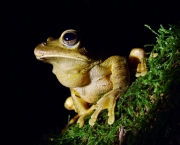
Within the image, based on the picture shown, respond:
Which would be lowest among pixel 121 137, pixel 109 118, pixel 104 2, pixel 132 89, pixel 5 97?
pixel 121 137

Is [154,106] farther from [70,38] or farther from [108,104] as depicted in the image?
[70,38]

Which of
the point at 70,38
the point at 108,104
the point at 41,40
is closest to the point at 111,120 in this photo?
the point at 108,104

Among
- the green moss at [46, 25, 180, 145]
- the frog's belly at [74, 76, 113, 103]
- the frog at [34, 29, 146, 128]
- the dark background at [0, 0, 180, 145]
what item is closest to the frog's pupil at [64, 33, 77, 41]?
the frog at [34, 29, 146, 128]

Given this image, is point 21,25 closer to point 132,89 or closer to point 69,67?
point 69,67

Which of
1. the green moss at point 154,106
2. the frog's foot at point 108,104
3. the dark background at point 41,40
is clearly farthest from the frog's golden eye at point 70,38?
the dark background at point 41,40

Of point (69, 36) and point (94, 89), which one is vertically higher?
point (69, 36)

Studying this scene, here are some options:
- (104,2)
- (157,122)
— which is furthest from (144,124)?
(104,2)
